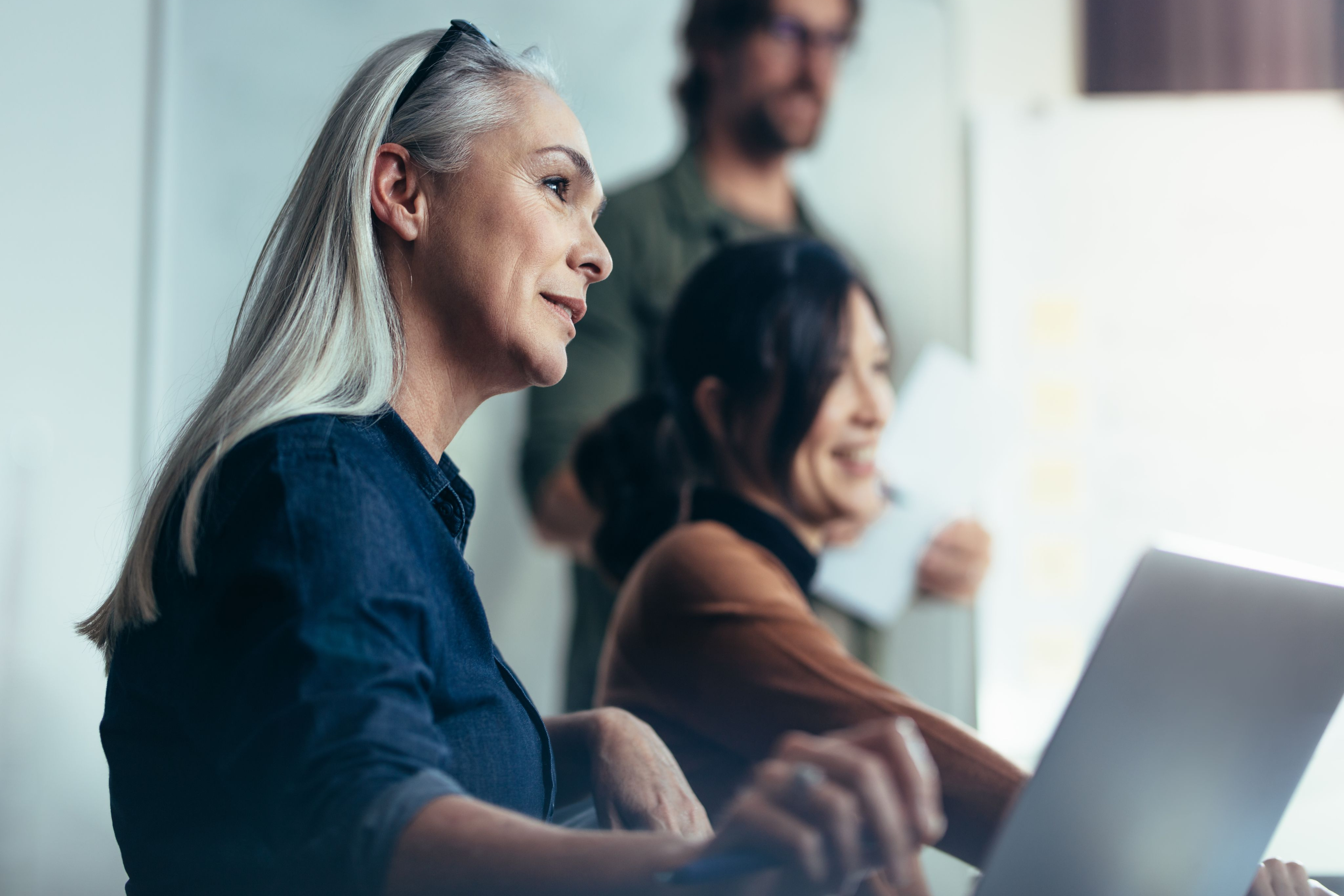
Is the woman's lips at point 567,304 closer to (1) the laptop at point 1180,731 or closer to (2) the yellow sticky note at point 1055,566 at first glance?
(1) the laptop at point 1180,731

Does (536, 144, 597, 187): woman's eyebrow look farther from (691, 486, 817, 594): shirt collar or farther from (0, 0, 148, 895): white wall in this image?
(0, 0, 148, 895): white wall

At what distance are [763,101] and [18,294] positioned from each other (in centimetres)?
126

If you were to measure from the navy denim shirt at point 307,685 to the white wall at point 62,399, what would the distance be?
1.12m

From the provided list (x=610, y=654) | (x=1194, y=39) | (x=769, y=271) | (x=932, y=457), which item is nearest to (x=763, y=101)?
(x=769, y=271)

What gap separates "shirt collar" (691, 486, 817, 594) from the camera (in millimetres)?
1425

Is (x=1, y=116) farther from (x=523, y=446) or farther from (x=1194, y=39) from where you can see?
(x=1194, y=39)

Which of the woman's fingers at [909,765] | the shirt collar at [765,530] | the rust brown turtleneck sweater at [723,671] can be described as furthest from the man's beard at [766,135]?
the woman's fingers at [909,765]

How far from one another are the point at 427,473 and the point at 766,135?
124 centimetres

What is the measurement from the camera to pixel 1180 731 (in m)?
0.62

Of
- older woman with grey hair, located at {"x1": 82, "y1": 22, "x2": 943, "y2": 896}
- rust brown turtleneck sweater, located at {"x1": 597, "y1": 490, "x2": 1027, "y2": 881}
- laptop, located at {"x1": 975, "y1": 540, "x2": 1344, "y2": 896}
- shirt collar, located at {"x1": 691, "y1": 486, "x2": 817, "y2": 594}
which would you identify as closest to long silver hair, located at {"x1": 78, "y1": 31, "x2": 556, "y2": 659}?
older woman with grey hair, located at {"x1": 82, "y1": 22, "x2": 943, "y2": 896}

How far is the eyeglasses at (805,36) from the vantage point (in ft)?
5.69

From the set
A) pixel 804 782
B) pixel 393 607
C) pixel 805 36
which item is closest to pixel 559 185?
pixel 393 607

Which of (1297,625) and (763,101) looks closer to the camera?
(1297,625)

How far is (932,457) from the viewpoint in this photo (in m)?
1.77
